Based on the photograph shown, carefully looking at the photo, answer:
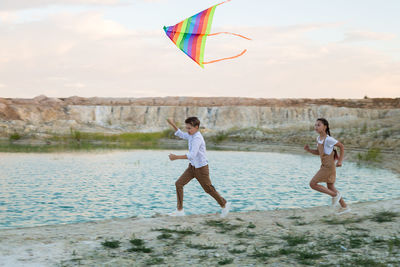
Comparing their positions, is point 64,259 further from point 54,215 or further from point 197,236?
point 54,215

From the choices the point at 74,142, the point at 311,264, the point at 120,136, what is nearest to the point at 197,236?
the point at 311,264

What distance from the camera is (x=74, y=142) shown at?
45719mm

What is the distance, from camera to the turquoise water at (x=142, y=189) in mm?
11188

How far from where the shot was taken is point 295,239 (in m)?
7.25

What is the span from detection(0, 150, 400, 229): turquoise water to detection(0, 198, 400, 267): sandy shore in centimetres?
220

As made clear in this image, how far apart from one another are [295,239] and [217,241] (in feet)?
3.62

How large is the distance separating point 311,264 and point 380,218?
126 inches

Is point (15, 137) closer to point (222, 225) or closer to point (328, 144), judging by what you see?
point (222, 225)

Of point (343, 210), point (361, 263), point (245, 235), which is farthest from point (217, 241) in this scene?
point (343, 210)

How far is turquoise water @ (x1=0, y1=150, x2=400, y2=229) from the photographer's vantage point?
1119 centimetres

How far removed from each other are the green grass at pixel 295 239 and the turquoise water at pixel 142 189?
3690mm

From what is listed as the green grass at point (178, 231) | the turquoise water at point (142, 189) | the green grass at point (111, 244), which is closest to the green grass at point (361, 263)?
the green grass at point (178, 231)

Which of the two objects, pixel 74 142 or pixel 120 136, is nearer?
pixel 74 142
